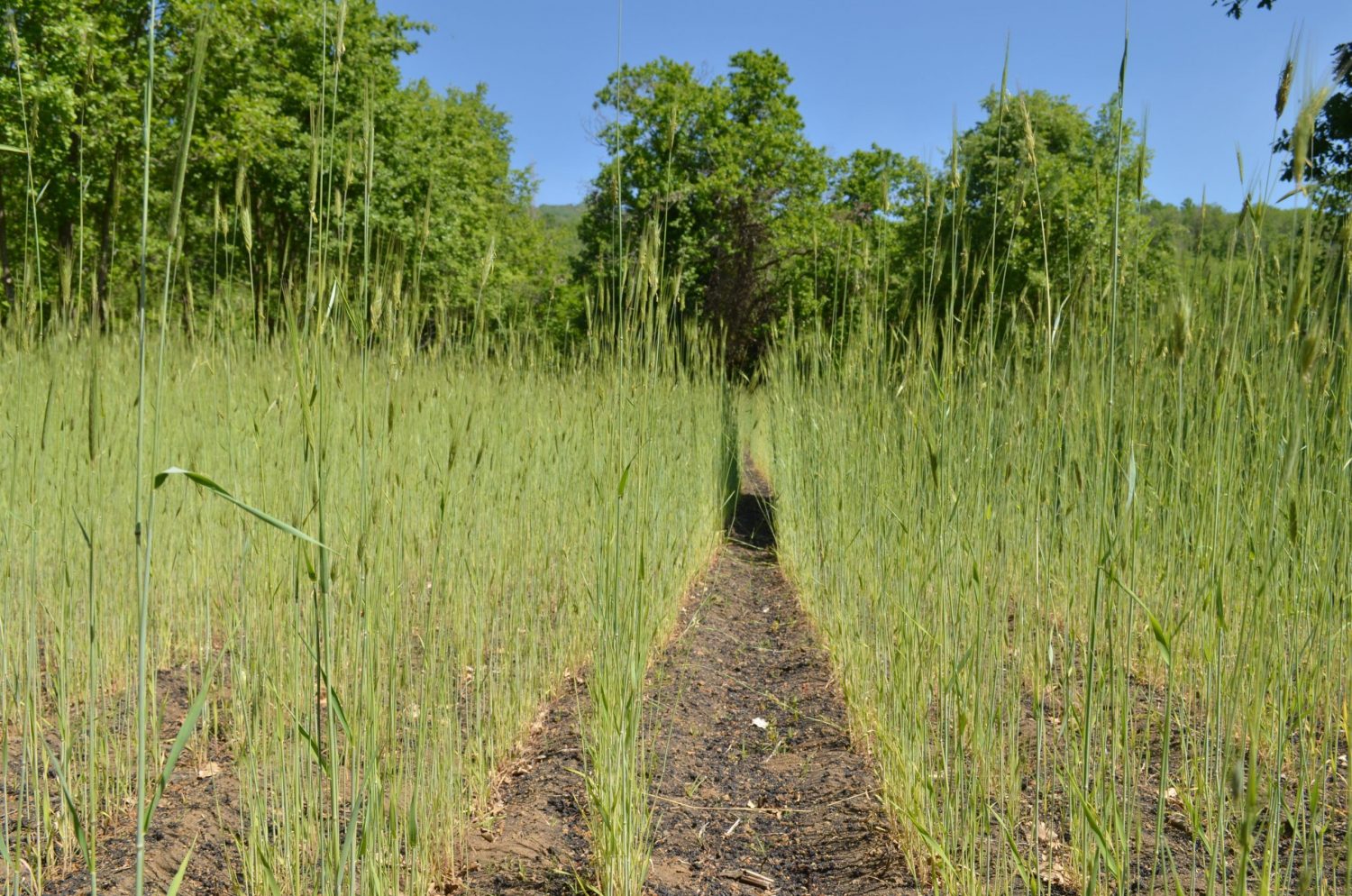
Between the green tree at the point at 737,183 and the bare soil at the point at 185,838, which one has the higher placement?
the green tree at the point at 737,183

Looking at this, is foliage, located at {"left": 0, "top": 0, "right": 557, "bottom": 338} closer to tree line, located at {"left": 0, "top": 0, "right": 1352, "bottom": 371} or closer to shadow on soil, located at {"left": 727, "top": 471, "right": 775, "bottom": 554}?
tree line, located at {"left": 0, "top": 0, "right": 1352, "bottom": 371}

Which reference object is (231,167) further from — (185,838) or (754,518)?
(185,838)

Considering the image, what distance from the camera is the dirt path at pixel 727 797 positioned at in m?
1.89

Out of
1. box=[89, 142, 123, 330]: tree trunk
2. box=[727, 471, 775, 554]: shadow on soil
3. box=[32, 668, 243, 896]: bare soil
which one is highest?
box=[89, 142, 123, 330]: tree trunk

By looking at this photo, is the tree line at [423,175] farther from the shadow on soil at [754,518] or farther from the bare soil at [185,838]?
the bare soil at [185,838]

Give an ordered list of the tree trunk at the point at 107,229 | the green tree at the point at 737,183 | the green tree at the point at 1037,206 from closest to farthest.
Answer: the tree trunk at the point at 107,229, the green tree at the point at 1037,206, the green tree at the point at 737,183

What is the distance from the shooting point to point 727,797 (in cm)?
234

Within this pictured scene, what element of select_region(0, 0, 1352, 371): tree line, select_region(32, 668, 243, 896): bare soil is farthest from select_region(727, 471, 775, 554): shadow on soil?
select_region(32, 668, 243, 896): bare soil

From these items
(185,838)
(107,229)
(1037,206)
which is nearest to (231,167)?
(107,229)

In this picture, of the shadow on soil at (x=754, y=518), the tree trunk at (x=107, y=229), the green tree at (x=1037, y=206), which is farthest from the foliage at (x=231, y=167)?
the shadow on soil at (x=754, y=518)

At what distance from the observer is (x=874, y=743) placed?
2412 mm

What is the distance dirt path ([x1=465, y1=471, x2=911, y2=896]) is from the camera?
A: 6.19ft

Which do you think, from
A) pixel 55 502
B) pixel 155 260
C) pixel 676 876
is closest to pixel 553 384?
pixel 55 502

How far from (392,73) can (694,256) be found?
21.8 feet
